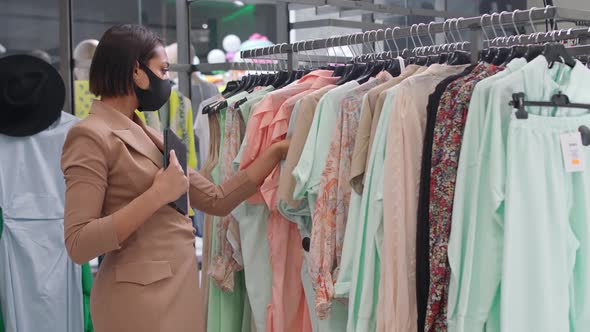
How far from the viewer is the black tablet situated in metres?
2.29

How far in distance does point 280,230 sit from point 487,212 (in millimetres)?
921

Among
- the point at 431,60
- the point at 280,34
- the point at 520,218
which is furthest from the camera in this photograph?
the point at 280,34

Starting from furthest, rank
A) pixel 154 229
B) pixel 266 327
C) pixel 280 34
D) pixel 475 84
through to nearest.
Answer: pixel 280 34, pixel 266 327, pixel 154 229, pixel 475 84

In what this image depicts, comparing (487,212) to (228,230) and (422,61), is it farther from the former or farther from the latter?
(228,230)

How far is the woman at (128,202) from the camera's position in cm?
213

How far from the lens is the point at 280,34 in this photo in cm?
623

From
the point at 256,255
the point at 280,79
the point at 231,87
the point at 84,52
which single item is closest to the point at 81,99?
the point at 84,52

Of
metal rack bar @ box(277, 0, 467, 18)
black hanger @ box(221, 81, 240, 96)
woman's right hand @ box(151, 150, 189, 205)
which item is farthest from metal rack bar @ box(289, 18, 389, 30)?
woman's right hand @ box(151, 150, 189, 205)

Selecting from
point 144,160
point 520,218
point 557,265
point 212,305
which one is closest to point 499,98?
point 520,218

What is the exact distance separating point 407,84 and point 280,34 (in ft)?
13.4

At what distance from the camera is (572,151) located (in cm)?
199

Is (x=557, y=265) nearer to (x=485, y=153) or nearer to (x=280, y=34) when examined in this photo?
(x=485, y=153)

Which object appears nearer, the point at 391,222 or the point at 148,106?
the point at 391,222

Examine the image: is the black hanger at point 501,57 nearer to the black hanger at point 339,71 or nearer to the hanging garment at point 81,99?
the black hanger at point 339,71
